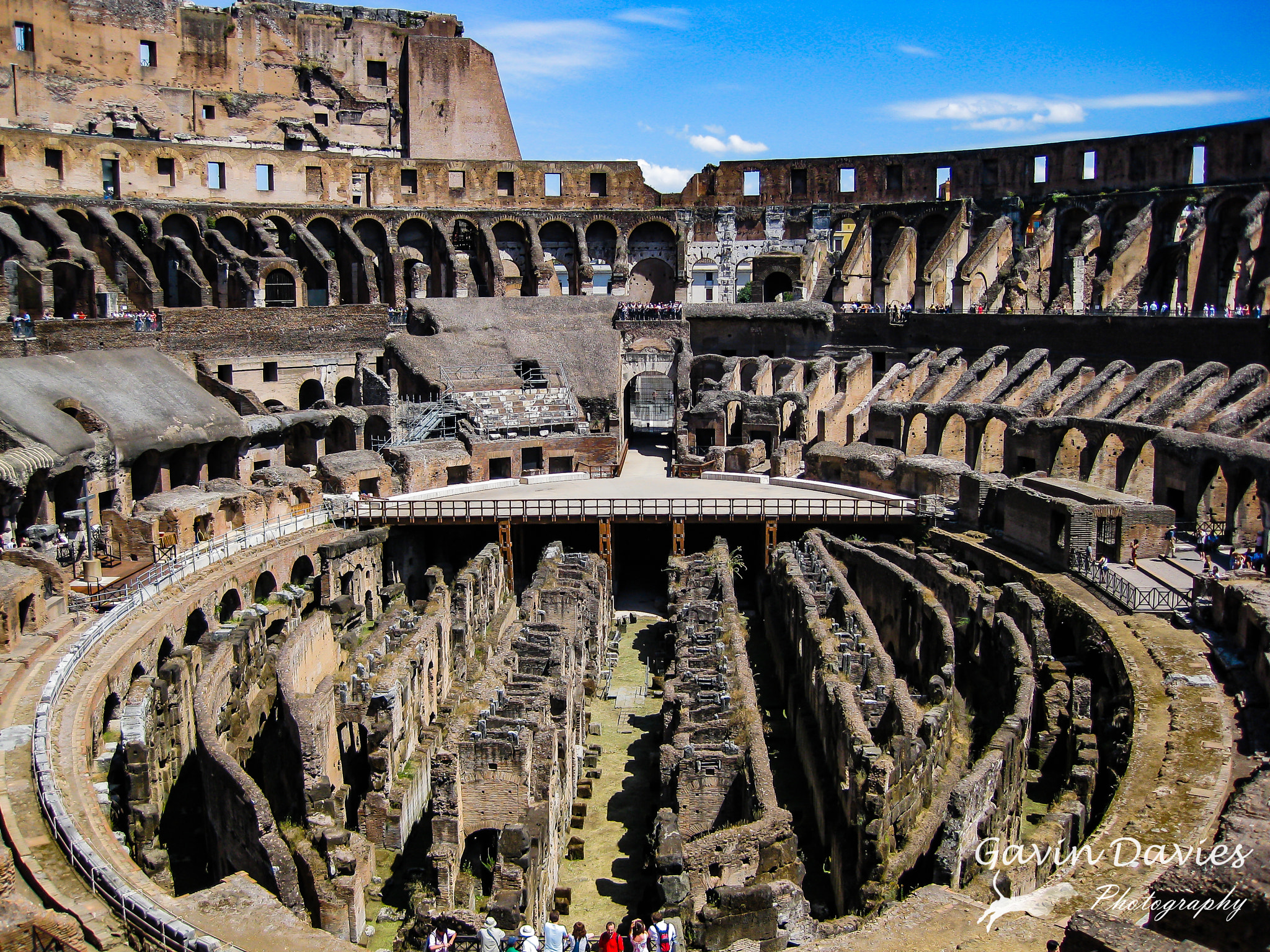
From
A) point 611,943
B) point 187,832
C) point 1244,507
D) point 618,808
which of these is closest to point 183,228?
point 187,832

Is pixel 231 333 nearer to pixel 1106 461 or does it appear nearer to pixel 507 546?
pixel 507 546

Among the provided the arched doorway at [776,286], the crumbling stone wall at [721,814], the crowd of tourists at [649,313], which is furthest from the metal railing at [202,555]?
the arched doorway at [776,286]

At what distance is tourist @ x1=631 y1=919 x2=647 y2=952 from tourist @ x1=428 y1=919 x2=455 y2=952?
2.16 meters

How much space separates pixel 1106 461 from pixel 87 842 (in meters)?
27.0

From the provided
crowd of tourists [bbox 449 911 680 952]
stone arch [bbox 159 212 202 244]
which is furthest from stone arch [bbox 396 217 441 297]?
crowd of tourists [bbox 449 911 680 952]

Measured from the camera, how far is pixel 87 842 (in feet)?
48.5

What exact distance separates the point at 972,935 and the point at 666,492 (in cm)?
2418

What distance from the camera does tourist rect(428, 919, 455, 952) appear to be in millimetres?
13602

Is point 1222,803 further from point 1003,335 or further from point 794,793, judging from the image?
point 1003,335

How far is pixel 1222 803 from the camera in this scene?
1580 centimetres

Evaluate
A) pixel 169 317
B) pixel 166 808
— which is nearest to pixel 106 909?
pixel 166 808

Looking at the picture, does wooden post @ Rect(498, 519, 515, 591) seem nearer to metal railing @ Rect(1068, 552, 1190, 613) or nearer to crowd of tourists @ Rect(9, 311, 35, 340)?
crowd of tourists @ Rect(9, 311, 35, 340)

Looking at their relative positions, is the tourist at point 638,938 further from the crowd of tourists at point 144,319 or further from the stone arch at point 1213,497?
the crowd of tourists at point 144,319

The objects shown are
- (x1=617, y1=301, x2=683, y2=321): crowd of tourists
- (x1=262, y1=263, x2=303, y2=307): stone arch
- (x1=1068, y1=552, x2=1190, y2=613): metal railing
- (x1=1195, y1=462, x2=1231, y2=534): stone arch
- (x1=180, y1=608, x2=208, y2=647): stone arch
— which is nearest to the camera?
(x1=1068, y1=552, x2=1190, y2=613): metal railing
